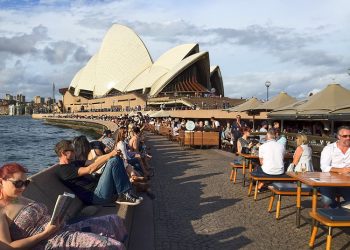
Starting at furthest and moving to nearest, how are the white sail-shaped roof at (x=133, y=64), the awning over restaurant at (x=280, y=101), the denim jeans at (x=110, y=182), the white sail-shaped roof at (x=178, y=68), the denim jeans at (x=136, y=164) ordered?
the white sail-shaped roof at (x=133, y=64), the white sail-shaped roof at (x=178, y=68), the awning over restaurant at (x=280, y=101), the denim jeans at (x=136, y=164), the denim jeans at (x=110, y=182)

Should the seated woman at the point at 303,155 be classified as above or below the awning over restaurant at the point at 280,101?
below

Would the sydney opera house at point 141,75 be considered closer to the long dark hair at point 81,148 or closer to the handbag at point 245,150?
the handbag at point 245,150

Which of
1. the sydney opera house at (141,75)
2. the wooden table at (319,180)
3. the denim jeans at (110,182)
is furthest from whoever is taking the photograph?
the sydney opera house at (141,75)

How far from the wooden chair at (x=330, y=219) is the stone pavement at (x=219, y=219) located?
41 centimetres

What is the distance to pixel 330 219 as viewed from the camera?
419 centimetres

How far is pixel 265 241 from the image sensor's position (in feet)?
15.8

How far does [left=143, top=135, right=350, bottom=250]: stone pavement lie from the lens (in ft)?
15.6

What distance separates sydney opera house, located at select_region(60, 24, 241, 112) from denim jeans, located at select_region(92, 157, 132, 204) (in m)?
55.1

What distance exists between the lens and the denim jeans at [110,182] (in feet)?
16.1

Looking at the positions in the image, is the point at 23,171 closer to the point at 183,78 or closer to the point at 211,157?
the point at 211,157

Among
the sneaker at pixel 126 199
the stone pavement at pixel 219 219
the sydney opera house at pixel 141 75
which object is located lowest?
the stone pavement at pixel 219 219

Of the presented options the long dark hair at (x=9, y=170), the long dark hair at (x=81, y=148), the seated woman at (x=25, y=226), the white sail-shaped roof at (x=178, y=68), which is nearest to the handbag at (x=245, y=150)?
the long dark hair at (x=81, y=148)

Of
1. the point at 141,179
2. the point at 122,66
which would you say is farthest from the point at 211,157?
the point at 122,66

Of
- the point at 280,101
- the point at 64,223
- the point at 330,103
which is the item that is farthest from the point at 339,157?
the point at 280,101
